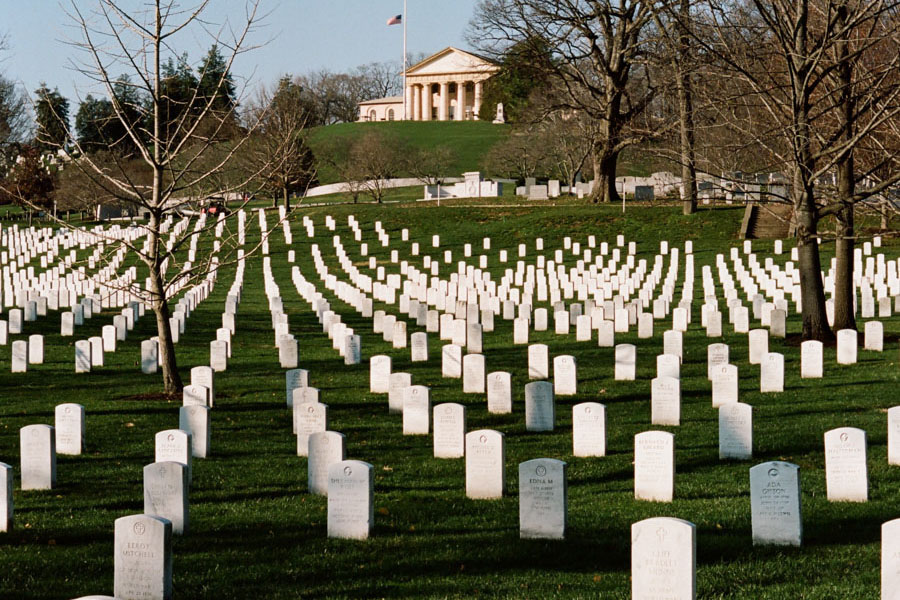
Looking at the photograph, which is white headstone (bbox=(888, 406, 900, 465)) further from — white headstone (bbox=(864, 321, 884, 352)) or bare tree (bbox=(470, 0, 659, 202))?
bare tree (bbox=(470, 0, 659, 202))

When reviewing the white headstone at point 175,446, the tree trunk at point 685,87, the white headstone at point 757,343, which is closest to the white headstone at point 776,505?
the white headstone at point 175,446

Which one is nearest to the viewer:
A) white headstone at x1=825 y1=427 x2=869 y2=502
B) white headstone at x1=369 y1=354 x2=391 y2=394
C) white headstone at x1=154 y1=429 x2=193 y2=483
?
white headstone at x1=825 y1=427 x2=869 y2=502

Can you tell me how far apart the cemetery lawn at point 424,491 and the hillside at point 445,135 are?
76.3 meters

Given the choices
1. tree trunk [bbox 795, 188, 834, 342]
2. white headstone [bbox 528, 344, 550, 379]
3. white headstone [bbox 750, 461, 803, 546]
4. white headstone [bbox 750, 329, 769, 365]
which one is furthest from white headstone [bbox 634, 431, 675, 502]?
tree trunk [bbox 795, 188, 834, 342]

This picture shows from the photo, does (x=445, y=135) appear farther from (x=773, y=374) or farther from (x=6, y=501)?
(x=6, y=501)

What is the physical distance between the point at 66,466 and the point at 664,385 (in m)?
6.95

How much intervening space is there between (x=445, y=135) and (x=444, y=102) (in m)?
23.3

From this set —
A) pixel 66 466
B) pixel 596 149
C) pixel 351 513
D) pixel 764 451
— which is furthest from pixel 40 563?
pixel 596 149

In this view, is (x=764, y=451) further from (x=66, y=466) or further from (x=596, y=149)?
(x=596, y=149)

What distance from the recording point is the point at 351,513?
28.5 ft

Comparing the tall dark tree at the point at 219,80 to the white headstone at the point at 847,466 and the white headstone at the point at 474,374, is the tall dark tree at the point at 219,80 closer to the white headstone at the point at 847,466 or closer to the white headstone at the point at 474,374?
the white headstone at the point at 474,374

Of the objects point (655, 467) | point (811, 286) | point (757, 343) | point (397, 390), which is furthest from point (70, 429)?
point (811, 286)

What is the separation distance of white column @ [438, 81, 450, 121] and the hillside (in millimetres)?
13441

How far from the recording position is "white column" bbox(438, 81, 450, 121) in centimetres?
13225
